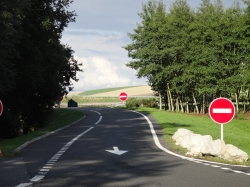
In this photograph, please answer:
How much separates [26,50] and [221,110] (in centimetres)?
1834

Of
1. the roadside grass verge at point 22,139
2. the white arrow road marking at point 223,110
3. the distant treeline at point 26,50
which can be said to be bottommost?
the roadside grass verge at point 22,139

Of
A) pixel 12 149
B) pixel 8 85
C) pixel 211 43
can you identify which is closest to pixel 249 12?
pixel 211 43

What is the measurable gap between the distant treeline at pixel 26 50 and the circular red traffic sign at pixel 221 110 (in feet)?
41.8

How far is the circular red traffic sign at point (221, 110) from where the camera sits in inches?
524

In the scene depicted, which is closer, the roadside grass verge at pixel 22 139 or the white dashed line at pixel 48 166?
the white dashed line at pixel 48 166

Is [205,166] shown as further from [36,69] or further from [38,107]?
[38,107]

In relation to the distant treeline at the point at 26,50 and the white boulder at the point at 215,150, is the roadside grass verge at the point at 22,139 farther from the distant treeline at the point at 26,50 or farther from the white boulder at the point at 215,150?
the white boulder at the point at 215,150

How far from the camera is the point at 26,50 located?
28484 millimetres

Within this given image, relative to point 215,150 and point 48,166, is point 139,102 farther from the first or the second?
point 48,166

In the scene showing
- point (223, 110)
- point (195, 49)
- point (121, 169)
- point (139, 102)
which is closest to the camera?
point (121, 169)

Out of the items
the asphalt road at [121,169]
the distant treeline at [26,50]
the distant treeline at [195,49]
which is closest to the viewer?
the asphalt road at [121,169]

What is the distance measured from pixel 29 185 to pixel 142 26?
4695cm

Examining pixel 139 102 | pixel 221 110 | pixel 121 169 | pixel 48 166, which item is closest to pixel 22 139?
pixel 48 166

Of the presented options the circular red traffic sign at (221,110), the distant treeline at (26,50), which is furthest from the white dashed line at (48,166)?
the distant treeline at (26,50)
